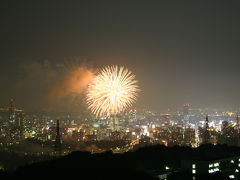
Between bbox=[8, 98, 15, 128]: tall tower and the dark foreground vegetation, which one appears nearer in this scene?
the dark foreground vegetation

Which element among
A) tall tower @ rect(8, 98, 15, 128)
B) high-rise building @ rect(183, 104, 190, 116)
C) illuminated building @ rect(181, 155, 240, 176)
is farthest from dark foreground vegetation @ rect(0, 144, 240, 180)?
high-rise building @ rect(183, 104, 190, 116)

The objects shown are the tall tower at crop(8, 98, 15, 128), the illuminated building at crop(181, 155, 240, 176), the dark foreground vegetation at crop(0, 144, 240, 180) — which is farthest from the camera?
the tall tower at crop(8, 98, 15, 128)

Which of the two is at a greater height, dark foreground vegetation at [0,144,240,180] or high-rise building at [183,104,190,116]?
high-rise building at [183,104,190,116]

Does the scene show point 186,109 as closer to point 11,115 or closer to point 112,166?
point 11,115

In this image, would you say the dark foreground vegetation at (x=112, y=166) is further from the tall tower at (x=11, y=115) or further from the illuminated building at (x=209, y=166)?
the tall tower at (x=11, y=115)

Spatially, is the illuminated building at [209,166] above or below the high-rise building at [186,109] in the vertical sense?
below

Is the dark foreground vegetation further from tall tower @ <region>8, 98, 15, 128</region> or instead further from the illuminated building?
tall tower @ <region>8, 98, 15, 128</region>

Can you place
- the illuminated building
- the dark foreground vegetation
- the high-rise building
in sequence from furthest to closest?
1. the high-rise building
2. the illuminated building
3. the dark foreground vegetation

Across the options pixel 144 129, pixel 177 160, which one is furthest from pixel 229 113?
pixel 177 160

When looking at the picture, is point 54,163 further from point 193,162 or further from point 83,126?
point 83,126

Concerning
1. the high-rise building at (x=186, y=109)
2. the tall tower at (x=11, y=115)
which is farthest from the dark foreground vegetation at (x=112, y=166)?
the high-rise building at (x=186, y=109)

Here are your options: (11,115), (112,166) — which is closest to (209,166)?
(112,166)

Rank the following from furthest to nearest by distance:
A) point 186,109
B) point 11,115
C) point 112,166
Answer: point 186,109
point 11,115
point 112,166
